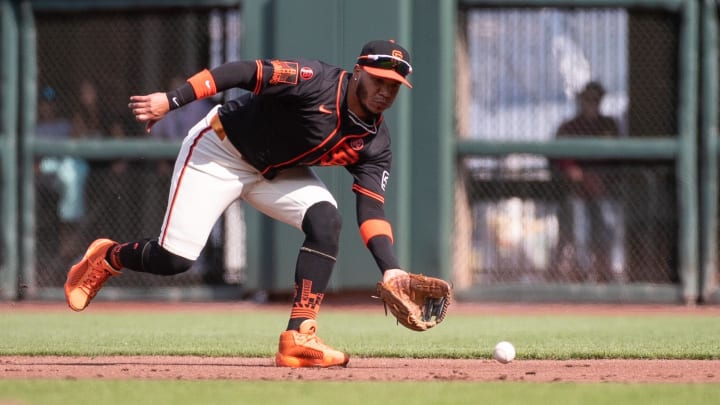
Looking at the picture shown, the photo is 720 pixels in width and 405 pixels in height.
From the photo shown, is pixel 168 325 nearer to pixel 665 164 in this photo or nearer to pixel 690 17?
pixel 665 164

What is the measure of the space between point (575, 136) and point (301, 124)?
539 cm

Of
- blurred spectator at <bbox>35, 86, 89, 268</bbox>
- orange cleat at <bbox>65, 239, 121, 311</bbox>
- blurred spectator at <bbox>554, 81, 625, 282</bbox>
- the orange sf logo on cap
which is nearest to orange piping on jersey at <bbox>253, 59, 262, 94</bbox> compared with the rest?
the orange sf logo on cap

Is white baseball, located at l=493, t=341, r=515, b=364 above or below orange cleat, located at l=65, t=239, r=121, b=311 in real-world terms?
below

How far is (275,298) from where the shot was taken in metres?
11.1

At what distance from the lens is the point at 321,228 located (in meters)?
5.93

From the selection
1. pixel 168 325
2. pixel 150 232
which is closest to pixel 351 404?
pixel 168 325

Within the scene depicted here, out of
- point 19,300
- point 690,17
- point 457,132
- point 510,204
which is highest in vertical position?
point 690,17

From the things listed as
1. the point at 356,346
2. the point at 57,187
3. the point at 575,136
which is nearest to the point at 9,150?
the point at 57,187

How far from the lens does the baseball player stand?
5.70m

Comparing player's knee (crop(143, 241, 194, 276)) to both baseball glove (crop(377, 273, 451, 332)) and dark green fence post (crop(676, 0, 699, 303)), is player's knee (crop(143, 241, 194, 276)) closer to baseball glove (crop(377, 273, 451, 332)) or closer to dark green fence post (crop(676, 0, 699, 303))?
baseball glove (crop(377, 273, 451, 332))

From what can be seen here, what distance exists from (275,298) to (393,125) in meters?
1.96

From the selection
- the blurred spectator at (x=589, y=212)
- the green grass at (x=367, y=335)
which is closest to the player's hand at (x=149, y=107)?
the green grass at (x=367, y=335)

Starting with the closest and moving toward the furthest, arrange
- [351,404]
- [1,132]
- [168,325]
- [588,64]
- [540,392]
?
[351,404]
[540,392]
[168,325]
[588,64]
[1,132]

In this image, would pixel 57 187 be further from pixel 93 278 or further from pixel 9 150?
pixel 93 278
